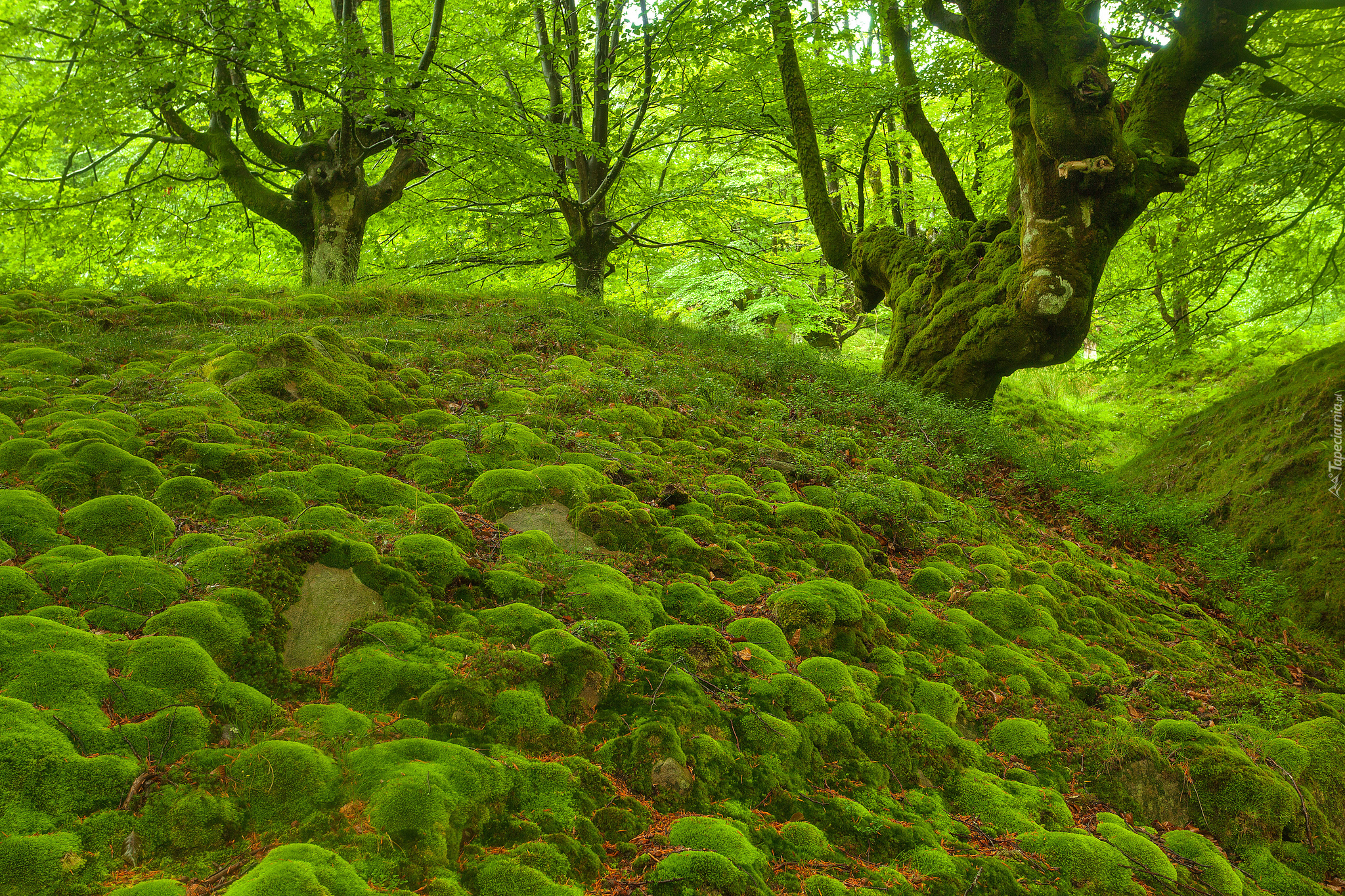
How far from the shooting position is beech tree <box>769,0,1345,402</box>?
26.4 feet

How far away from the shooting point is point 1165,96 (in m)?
8.89

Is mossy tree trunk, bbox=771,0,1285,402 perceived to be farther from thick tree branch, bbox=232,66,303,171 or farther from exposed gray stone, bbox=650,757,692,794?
exposed gray stone, bbox=650,757,692,794

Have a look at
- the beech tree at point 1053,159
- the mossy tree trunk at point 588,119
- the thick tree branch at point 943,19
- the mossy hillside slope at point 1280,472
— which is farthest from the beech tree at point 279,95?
the mossy hillside slope at point 1280,472

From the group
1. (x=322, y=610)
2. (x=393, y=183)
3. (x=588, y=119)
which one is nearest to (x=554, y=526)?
(x=322, y=610)

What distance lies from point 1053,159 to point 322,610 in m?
9.10

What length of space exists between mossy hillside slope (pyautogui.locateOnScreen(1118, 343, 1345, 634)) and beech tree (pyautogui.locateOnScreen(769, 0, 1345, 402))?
90.3 inches

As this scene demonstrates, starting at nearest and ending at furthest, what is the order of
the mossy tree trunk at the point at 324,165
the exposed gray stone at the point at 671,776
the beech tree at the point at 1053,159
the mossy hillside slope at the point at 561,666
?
the mossy hillside slope at the point at 561,666 < the exposed gray stone at the point at 671,776 < the beech tree at the point at 1053,159 < the mossy tree trunk at the point at 324,165

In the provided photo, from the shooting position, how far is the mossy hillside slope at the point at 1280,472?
722 centimetres

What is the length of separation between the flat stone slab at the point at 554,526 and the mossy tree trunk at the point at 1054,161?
22.6 feet

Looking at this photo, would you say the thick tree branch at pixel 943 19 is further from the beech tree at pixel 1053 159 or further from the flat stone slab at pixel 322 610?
the flat stone slab at pixel 322 610

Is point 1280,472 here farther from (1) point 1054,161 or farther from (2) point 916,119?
(2) point 916,119

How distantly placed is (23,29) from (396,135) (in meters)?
4.36

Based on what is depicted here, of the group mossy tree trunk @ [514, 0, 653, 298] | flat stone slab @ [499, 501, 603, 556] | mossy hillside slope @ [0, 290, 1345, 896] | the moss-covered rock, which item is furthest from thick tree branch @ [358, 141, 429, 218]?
the moss-covered rock

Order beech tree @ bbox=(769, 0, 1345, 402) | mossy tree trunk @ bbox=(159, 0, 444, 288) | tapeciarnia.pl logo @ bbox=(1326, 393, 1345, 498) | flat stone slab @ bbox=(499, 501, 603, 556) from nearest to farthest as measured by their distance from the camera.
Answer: flat stone slab @ bbox=(499, 501, 603, 556) → tapeciarnia.pl logo @ bbox=(1326, 393, 1345, 498) → beech tree @ bbox=(769, 0, 1345, 402) → mossy tree trunk @ bbox=(159, 0, 444, 288)
